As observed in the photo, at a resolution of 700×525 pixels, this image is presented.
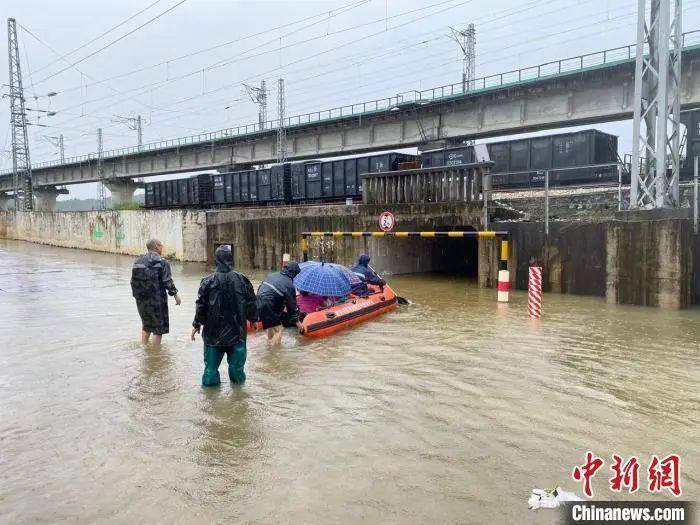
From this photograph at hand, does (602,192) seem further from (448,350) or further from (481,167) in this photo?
(448,350)

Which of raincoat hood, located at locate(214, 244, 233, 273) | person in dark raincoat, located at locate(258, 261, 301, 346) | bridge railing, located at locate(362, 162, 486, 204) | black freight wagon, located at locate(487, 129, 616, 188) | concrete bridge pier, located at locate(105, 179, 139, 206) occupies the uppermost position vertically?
concrete bridge pier, located at locate(105, 179, 139, 206)

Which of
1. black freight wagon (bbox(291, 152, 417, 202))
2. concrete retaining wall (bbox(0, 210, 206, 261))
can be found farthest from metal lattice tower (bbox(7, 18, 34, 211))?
black freight wagon (bbox(291, 152, 417, 202))

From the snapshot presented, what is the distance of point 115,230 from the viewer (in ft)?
109

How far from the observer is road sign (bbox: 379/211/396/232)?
16719 mm

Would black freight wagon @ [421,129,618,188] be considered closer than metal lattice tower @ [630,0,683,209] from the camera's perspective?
No

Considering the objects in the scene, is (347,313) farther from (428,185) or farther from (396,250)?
(396,250)

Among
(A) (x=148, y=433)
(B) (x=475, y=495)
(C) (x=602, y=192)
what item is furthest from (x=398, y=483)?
(C) (x=602, y=192)

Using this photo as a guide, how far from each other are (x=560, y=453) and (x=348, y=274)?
6.41 m

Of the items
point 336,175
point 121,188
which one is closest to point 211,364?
point 336,175

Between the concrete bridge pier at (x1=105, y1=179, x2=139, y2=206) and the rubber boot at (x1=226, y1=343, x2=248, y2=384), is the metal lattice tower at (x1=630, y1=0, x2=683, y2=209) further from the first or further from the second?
the concrete bridge pier at (x1=105, y1=179, x2=139, y2=206)

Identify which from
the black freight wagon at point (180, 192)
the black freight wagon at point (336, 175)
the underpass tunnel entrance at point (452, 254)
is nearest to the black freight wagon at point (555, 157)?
the underpass tunnel entrance at point (452, 254)

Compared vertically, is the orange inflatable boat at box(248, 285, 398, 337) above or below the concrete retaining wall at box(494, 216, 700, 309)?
below

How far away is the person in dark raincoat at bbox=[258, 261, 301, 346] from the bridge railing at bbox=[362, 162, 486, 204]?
8709mm

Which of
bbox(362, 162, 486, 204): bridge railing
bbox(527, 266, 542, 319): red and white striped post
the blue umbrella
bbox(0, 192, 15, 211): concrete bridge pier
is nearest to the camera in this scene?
the blue umbrella
